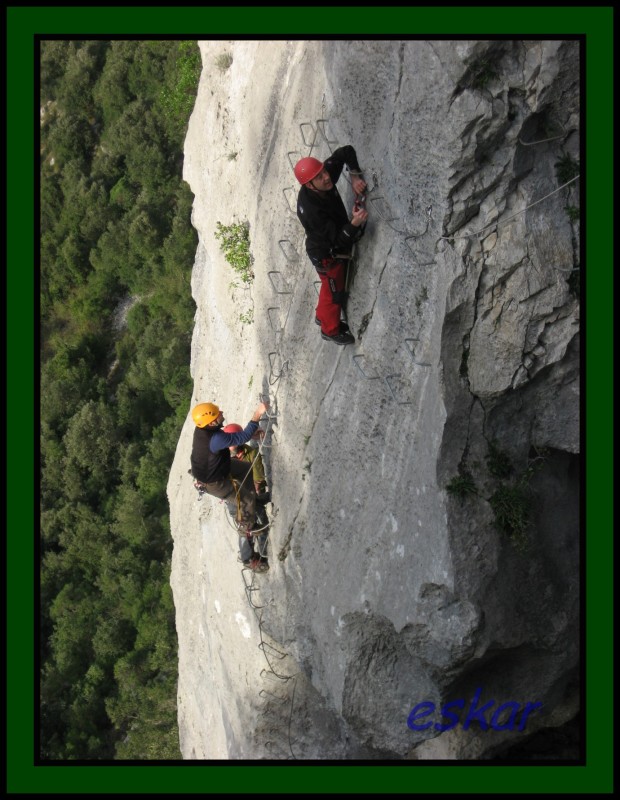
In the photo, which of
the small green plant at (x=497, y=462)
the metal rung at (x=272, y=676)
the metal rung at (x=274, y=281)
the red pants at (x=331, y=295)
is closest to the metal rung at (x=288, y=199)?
the metal rung at (x=274, y=281)

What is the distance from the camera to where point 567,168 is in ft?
24.0

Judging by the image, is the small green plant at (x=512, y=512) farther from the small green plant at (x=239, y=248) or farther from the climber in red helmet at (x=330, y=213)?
the small green plant at (x=239, y=248)

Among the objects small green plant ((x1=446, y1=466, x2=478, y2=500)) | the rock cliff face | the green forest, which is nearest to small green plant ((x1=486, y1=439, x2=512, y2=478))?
the rock cliff face

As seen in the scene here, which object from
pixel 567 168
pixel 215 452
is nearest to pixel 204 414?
pixel 215 452

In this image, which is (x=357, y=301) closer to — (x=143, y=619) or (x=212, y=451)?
(x=212, y=451)

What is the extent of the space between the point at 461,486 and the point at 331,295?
94.5 inches

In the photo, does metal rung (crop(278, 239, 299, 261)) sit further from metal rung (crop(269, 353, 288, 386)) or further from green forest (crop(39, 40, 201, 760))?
green forest (crop(39, 40, 201, 760))

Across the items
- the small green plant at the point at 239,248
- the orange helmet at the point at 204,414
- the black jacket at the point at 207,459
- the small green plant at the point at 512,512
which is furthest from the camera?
the small green plant at the point at 239,248

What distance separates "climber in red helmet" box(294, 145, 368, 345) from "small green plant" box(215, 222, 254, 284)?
3.06m

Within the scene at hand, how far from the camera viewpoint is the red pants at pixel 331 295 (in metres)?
8.55

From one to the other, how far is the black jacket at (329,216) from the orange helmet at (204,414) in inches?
95.5

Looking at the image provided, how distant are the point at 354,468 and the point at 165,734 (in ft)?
46.6

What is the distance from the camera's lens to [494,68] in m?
7.02

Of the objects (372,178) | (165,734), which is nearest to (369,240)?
(372,178)
